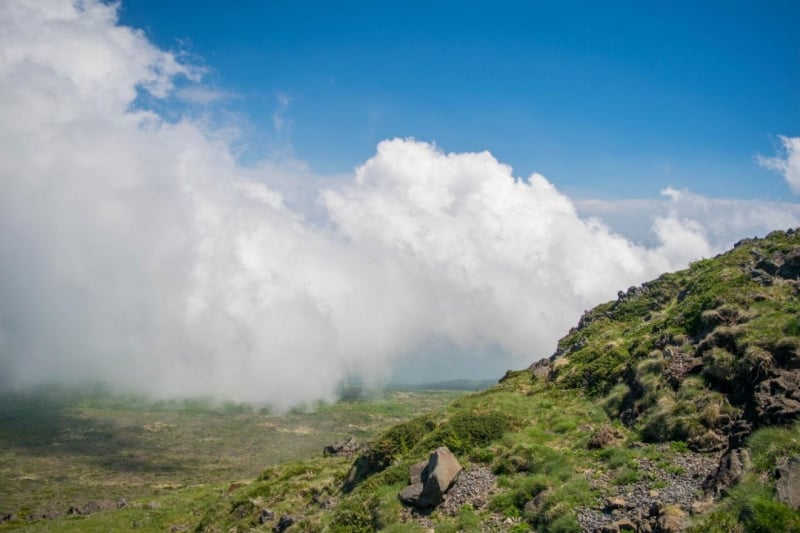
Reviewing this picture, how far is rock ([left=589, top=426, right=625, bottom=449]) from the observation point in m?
23.8

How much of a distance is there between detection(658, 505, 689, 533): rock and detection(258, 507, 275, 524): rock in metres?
31.5

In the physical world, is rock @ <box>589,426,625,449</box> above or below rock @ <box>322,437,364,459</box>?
above

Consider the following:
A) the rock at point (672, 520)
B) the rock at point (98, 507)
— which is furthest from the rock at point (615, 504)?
the rock at point (98, 507)

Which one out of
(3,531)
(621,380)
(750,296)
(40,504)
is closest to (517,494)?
(621,380)

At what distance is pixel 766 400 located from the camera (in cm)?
1969

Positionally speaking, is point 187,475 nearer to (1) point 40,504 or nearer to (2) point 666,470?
(1) point 40,504

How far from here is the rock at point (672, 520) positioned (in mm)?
14414

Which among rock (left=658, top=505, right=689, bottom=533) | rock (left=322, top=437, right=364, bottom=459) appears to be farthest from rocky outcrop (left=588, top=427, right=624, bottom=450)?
rock (left=322, top=437, right=364, bottom=459)

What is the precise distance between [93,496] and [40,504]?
11.6m

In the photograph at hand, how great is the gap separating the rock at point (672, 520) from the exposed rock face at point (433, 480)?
1084cm

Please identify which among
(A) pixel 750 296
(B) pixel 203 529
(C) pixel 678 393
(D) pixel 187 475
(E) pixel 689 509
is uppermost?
(A) pixel 750 296

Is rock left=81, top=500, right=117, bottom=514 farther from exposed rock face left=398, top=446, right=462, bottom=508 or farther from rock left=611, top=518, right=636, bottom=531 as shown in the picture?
rock left=611, top=518, right=636, bottom=531

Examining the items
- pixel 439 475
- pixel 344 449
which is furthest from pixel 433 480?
pixel 344 449

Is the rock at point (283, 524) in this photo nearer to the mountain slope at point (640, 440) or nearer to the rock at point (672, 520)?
the mountain slope at point (640, 440)
